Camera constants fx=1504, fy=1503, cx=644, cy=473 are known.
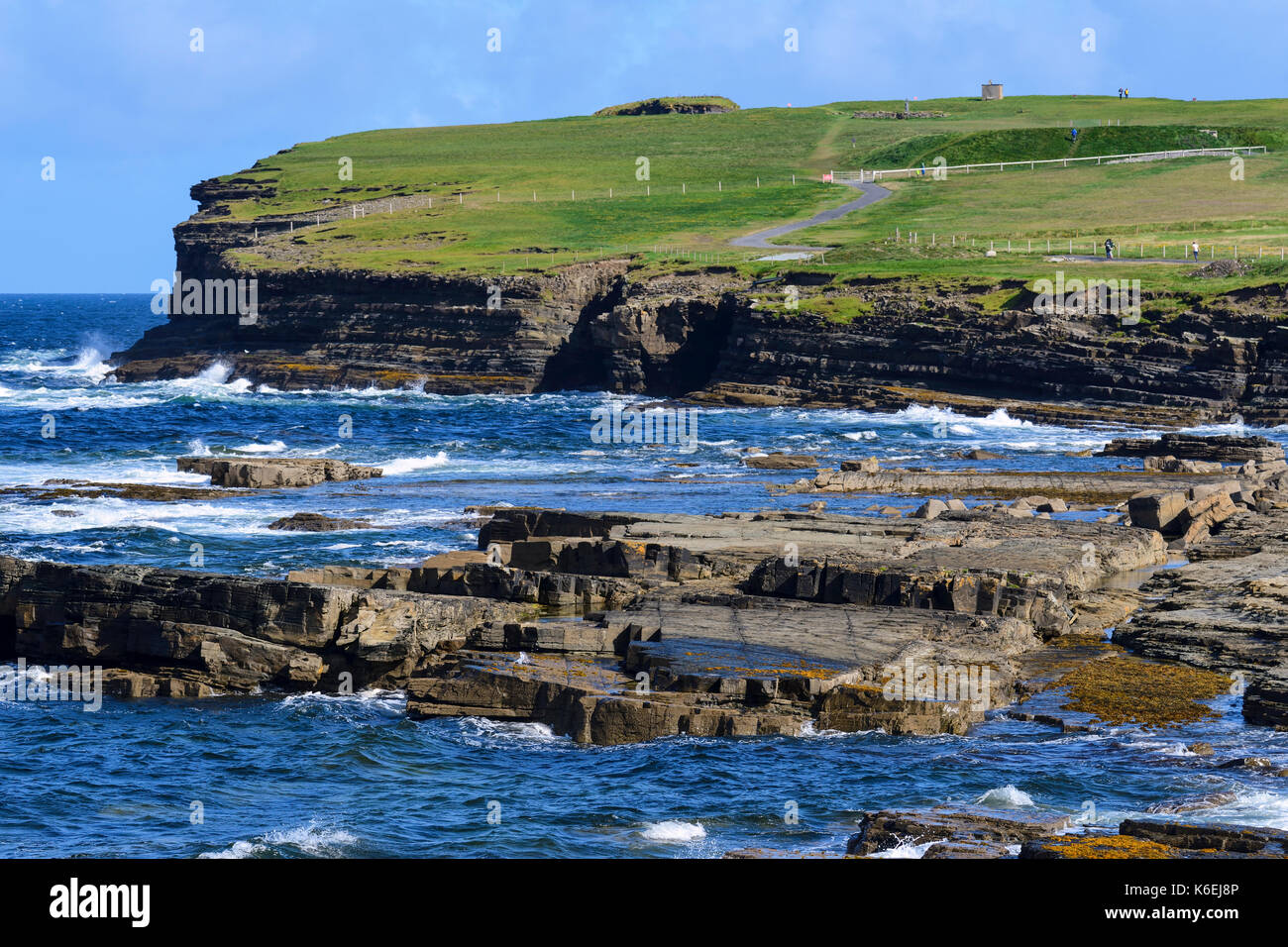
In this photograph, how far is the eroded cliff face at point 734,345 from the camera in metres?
75.8

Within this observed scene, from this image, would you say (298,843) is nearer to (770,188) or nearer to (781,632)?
(781,632)

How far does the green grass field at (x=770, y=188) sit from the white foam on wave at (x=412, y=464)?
4137cm

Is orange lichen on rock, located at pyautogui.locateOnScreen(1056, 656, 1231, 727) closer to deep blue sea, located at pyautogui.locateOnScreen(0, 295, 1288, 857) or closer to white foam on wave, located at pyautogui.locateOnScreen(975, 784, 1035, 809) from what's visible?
deep blue sea, located at pyautogui.locateOnScreen(0, 295, 1288, 857)

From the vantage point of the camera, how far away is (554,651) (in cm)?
2748

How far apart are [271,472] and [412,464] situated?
9012 mm

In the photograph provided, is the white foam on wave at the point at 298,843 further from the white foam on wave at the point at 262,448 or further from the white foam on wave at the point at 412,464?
the white foam on wave at the point at 262,448

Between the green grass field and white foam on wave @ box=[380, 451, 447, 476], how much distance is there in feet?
136

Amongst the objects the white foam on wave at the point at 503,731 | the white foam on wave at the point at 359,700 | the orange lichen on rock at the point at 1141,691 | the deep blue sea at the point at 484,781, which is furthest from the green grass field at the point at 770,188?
the white foam on wave at the point at 503,731

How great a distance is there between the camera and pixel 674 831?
2000cm


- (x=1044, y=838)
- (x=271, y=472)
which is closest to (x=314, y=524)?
(x=271, y=472)

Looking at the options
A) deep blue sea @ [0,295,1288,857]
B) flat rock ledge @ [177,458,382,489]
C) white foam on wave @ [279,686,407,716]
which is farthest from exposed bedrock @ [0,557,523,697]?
flat rock ledge @ [177,458,382,489]
